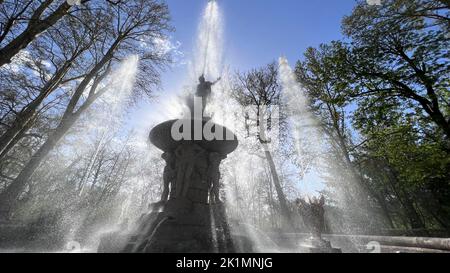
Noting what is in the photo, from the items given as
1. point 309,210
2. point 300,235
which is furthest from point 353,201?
point 309,210

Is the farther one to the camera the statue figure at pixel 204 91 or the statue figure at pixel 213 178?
the statue figure at pixel 204 91

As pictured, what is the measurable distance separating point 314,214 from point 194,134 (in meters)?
4.14

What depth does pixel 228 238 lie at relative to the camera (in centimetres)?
475

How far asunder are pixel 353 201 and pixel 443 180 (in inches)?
260

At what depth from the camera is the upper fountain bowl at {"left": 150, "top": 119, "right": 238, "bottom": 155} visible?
5.86 m

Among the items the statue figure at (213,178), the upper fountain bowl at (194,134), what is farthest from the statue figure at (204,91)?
the statue figure at (213,178)

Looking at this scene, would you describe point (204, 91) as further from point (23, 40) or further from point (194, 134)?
point (23, 40)

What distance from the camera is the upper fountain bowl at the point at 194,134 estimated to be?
19.2 ft

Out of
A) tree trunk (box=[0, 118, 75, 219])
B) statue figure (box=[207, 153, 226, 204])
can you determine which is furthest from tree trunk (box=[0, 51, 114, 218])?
statue figure (box=[207, 153, 226, 204])

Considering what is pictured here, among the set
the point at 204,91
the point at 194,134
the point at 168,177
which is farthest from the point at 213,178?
the point at 204,91

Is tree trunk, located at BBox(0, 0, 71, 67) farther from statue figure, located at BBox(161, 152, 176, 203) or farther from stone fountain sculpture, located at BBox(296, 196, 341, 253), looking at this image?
stone fountain sculpture, located at BBox(296, 196, 341, 253)

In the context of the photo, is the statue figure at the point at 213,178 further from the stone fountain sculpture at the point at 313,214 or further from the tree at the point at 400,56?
the tree at the point at 400,56

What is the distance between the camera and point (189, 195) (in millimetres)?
5609
